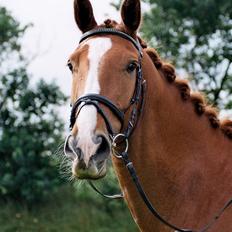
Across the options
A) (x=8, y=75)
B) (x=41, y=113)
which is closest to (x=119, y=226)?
(x=41, y=113)

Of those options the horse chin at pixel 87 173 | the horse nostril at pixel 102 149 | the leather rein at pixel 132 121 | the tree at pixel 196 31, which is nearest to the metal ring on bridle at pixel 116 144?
the leather rein at pixel 132 121

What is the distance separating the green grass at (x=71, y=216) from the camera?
61.7 feet

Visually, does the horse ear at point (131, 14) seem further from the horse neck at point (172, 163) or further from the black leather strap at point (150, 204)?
the black leather strap at point (150, 204)

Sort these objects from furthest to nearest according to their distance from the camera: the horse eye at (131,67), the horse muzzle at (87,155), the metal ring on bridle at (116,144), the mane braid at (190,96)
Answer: the mane braid at (190,96) → the horse eye at (131,67) → the metal ring on bridle at (116,144) → the horse muzzle at (87,155)

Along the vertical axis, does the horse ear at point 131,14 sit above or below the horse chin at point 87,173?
above

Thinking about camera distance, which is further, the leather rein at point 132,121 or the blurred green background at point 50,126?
the blurred green background at point 50,126

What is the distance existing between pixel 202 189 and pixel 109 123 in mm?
1091

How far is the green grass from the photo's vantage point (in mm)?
18797

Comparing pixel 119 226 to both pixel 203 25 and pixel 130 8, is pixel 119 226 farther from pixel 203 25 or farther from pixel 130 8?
pixel 130 8

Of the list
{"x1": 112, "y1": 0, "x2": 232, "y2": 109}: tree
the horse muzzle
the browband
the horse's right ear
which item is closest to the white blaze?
the horse muzzle

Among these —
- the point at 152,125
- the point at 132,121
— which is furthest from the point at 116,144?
the point at 152,125

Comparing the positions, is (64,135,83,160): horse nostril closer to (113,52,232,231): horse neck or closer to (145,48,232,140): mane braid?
(113,52,232,231): horse neck

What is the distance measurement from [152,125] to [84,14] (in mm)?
1120

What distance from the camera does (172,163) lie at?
465 centimetres
